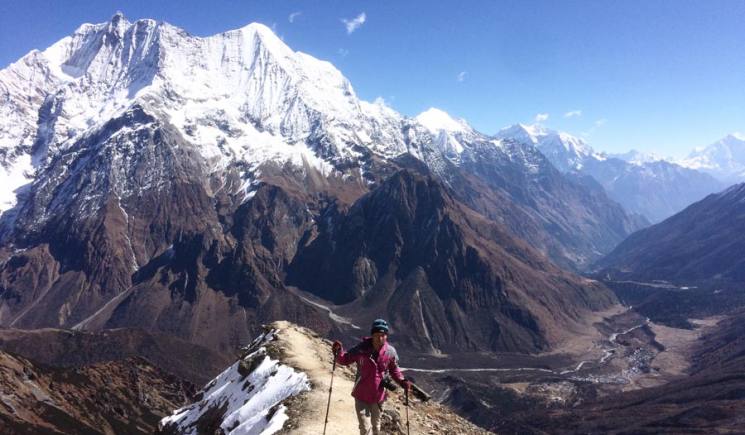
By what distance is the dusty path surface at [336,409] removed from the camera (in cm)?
3434

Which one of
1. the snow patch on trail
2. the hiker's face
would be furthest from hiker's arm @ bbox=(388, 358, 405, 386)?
the snow patch on trail

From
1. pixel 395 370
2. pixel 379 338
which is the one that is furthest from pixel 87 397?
pixel 379 338

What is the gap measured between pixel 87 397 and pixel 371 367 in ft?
534

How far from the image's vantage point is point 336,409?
36.6 metres

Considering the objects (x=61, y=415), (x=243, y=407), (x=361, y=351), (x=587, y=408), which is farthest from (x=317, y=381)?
(x=587, y=408)

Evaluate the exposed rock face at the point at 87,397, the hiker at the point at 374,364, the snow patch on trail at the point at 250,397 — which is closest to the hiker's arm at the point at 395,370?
the hiker at the point at 374,364

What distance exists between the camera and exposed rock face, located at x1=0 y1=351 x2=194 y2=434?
5143 inches

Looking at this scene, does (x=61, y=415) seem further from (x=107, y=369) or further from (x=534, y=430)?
(x=534, y=430)

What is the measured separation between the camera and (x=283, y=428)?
35438mm

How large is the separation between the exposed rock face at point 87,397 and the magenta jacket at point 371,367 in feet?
423

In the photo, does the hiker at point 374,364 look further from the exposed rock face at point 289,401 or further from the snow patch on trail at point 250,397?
the snow patch on trail at point 250,397

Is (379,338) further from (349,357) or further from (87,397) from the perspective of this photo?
(87,397)

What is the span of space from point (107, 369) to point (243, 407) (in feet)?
482

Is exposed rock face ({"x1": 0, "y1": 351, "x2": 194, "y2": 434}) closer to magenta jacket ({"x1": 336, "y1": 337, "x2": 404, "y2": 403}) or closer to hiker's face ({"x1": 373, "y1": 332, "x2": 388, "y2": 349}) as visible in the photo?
magenta jacket ({"x1": 336, "y1": 337, "x2": 404, "y2": 403})
